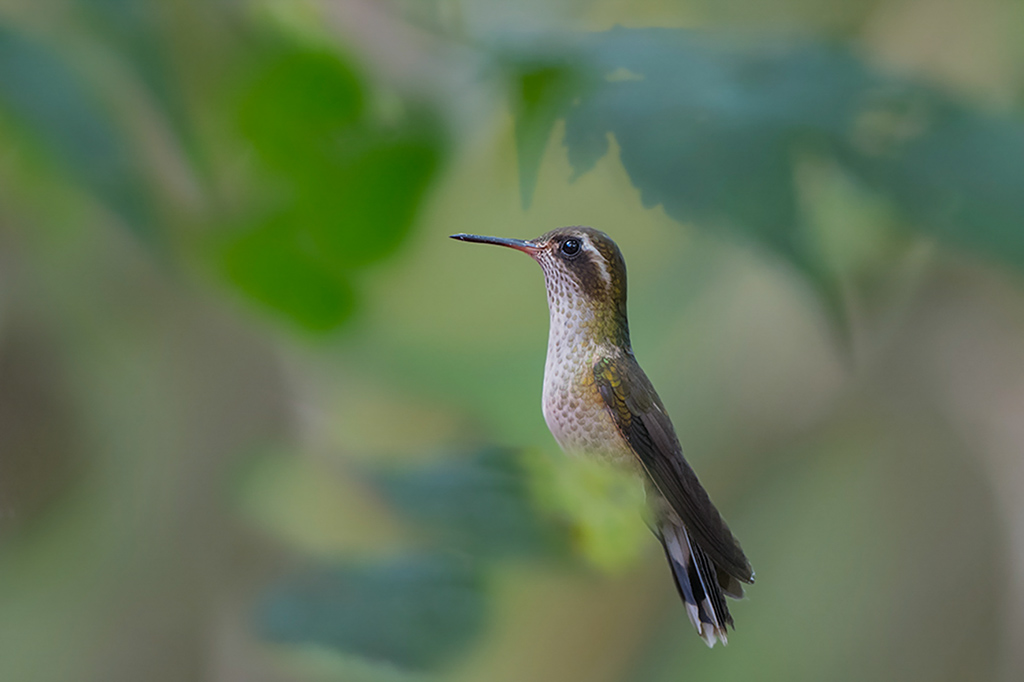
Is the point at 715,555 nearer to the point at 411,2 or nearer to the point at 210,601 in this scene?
the point at 411,2

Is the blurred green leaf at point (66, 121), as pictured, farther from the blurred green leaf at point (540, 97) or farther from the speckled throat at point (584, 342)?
the speckled throat at point (584, 342)

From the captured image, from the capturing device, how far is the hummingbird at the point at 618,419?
0.53 ft

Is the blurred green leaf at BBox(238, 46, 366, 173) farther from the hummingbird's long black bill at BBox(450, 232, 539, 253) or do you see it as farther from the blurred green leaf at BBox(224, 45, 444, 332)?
the hummingbird's long black bill at BBox(450, 232, 539, 253)

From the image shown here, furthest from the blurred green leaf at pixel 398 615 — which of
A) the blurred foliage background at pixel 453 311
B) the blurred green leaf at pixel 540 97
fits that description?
the blurred green leaf at pixel 540 97

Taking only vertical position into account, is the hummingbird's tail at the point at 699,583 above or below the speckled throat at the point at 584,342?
below

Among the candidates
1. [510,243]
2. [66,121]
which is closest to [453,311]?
[66,121]

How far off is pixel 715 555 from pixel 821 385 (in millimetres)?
658

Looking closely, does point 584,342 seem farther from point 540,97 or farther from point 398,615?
point 398,615

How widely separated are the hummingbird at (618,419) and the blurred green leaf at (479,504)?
4.0 inches

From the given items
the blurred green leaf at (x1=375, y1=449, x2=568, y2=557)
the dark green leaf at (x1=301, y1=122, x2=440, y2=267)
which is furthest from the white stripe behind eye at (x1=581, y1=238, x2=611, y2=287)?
the dark green leaf at (x1=301, y1=122, x2=440, y2=267)

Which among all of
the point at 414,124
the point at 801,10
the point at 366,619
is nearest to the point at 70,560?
the point at 366,619

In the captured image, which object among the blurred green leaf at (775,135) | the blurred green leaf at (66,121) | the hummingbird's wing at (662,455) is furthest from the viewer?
the blurred green leaf at (66,121)

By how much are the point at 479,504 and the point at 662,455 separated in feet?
0.75

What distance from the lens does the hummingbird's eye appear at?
0.62 feet
